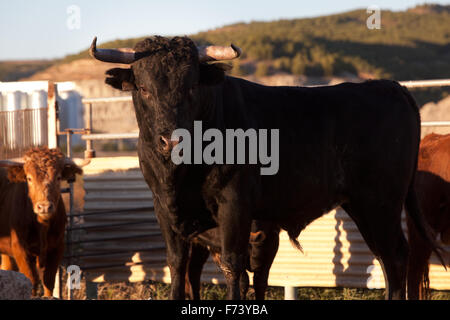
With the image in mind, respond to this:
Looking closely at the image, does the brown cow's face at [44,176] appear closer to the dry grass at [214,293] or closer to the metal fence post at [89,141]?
the metal fence post at [89,141]

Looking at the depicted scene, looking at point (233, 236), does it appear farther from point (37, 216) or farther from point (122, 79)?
point (37, 216)

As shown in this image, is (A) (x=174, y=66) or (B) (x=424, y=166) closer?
(A) (x=174, y=66)

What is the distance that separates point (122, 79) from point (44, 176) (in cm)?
385

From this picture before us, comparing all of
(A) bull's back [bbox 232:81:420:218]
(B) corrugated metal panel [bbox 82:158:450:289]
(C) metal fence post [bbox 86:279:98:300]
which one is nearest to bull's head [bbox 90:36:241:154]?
(A) bull's back [bbox 232:81:420:218]

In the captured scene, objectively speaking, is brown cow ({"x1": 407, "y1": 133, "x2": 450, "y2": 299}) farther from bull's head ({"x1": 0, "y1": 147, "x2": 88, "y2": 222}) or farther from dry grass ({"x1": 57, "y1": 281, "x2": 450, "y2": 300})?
bull's head ({"x1": 0, "y1": 147, "x2": 88, "y2": 222})

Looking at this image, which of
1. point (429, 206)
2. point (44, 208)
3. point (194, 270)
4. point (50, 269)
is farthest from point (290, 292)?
point (44, 208)

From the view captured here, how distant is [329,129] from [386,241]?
99 cm

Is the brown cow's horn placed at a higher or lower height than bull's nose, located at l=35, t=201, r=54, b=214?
higher

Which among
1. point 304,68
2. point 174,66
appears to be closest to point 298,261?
point 174,66

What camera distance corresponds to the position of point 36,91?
32.8ft

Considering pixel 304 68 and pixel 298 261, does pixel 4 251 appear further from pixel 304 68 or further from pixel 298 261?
pixel 304 68

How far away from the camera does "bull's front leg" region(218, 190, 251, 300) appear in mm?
4477

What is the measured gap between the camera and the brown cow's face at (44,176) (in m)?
7.73

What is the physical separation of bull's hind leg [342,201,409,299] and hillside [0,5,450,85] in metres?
36.6
